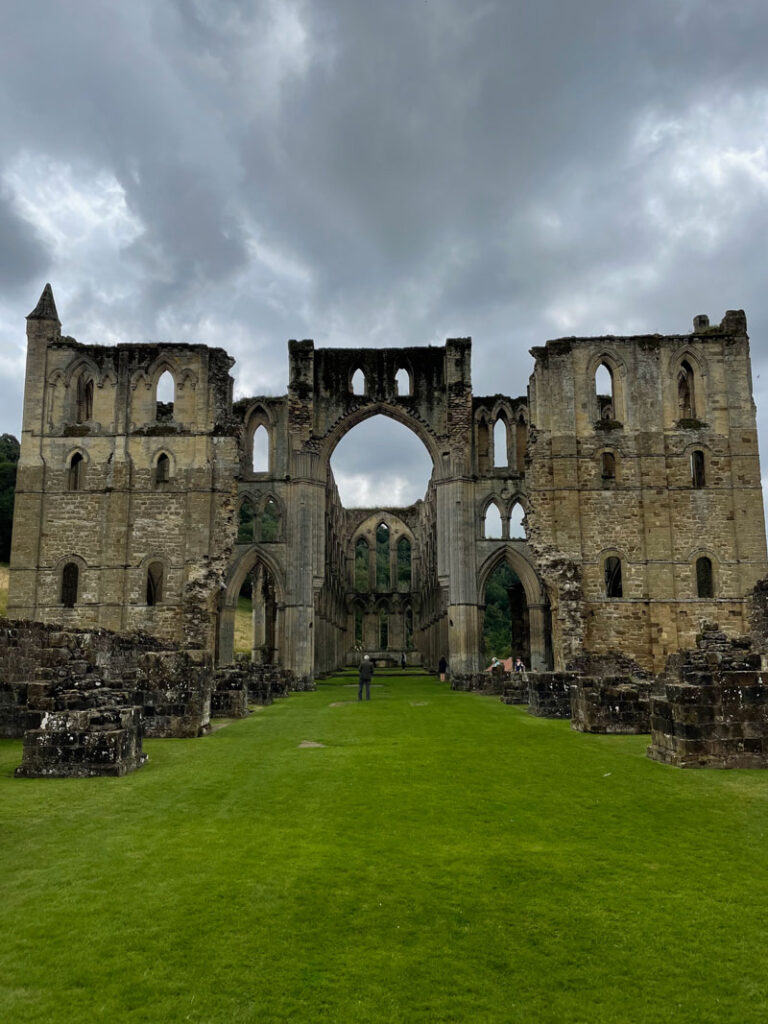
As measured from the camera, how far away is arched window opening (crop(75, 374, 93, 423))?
2955 centimetres

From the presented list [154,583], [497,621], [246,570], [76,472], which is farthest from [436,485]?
[497,621]

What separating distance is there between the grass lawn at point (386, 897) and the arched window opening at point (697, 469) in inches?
794

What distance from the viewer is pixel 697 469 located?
27359mm

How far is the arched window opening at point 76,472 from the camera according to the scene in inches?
1133

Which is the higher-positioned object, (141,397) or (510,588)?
(141,397)

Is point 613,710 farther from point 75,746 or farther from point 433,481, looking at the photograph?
point 433,481

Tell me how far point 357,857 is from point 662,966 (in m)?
2.29

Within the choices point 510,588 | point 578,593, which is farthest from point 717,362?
point 510,588

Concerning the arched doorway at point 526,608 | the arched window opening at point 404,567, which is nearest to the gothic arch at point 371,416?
the arched doorway at point 526,608

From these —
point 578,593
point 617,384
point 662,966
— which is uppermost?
point 617,384

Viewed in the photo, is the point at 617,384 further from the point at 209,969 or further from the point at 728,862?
the point at 209,969

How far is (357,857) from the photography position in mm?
5562

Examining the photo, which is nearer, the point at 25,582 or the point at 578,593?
the point at 578,593

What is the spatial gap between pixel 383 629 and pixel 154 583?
28327 millimetres
